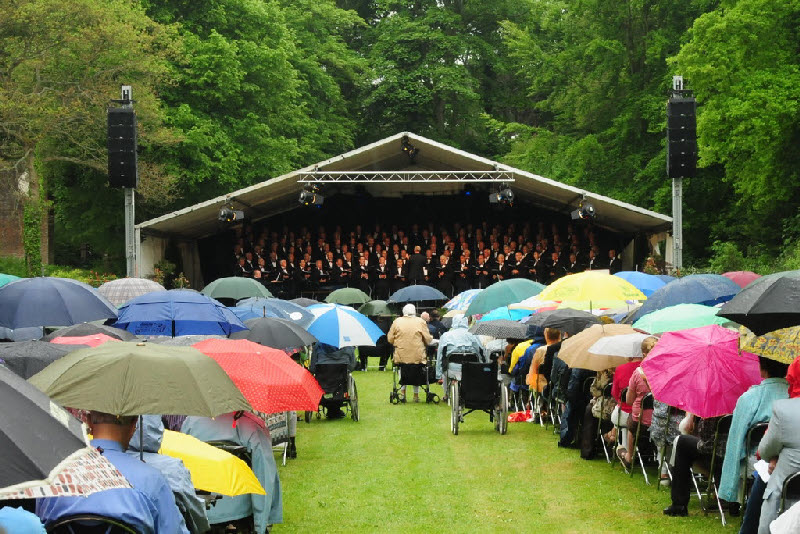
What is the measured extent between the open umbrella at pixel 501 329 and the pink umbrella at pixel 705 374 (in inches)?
269

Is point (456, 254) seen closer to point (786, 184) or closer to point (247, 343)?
point (786, 184)

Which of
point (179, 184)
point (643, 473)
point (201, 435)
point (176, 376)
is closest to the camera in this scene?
point (176, 376)

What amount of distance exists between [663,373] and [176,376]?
3990mm

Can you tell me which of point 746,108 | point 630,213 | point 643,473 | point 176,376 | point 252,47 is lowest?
point 643,473

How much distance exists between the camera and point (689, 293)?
1200cm

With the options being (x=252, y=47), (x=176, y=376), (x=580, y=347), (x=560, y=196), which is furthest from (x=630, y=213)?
(x=176, y=376)

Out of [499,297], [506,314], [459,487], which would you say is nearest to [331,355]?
[506,314]

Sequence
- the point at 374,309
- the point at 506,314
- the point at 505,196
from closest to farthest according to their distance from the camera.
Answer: the point at 506,314, the point at 374,309, the point at 505,196

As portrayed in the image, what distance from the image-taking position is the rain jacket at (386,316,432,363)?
53.1 ft

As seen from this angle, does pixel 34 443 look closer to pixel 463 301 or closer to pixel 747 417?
pixel 747 417

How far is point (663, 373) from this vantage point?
807 cm

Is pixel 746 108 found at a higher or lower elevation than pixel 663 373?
higher

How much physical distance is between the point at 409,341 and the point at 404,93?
30956 millimetres

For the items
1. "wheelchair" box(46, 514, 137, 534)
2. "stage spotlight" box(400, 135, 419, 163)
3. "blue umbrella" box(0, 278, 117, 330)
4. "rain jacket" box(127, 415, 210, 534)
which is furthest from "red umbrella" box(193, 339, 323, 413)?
"stage spotlight" box(400, 135, 419, 163)
